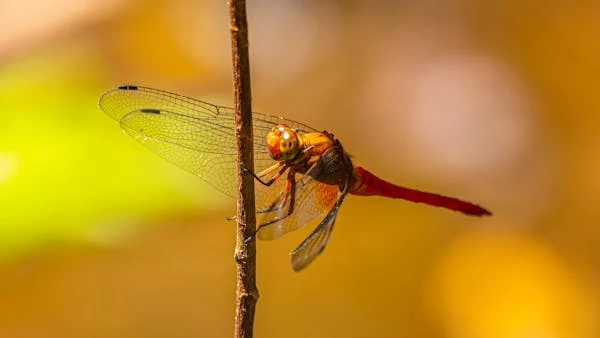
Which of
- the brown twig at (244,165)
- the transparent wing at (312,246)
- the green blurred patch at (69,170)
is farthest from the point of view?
the green blurred patch at (69,170)

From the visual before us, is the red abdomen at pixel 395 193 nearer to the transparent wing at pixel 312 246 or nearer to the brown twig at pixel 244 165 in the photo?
the transparent wing at pixel 312 246

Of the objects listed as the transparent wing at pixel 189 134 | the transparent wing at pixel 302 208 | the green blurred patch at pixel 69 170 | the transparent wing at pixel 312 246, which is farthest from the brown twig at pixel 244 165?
the green blurred patch at pixel 69 170

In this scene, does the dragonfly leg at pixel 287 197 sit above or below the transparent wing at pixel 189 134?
below

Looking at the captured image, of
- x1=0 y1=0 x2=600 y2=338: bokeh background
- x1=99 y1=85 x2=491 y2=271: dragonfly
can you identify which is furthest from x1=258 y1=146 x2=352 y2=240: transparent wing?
x1=0 y1=0 x2=600 y2=338: bokeh background

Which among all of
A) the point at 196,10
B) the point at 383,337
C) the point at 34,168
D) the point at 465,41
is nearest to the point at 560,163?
the point at 465,41

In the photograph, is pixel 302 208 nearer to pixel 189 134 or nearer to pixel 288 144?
pixel 288 144
